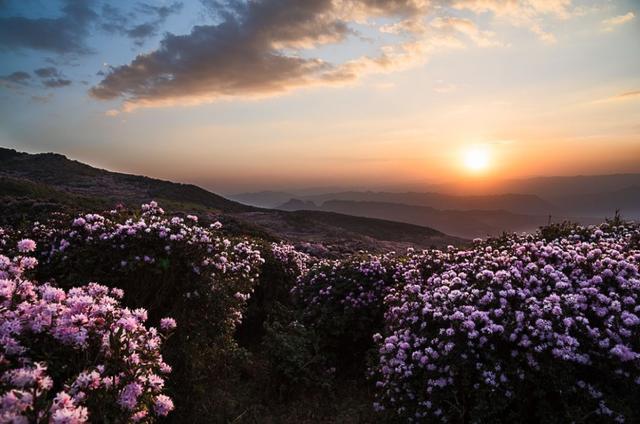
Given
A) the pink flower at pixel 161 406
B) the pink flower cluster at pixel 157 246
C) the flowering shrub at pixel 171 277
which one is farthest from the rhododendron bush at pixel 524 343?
the pink flower at pixel 161 406

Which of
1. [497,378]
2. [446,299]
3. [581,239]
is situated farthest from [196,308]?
[581,239]

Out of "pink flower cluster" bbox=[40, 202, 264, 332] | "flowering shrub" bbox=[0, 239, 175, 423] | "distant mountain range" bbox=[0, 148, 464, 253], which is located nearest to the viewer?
"flowering shrub" bbox=[0, 239, 175, 423]

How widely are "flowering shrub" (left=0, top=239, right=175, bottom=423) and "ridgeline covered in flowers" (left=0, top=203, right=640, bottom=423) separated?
1cm

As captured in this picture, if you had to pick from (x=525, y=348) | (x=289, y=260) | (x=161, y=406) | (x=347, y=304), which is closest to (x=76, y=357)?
(x=161, y=406)

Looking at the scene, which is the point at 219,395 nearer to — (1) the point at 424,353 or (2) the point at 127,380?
(1) the point at 424,353

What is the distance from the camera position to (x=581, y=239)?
920 centimetres

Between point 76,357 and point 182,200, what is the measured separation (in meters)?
68.0

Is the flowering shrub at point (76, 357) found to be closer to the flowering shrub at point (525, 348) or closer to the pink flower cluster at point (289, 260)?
the flowering shrub at point (525, 348)

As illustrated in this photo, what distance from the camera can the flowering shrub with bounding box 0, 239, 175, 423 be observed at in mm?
2588

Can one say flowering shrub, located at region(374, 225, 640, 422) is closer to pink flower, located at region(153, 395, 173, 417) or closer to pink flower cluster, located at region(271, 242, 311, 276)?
pink flower, located at region(153, 395, 173, 417)

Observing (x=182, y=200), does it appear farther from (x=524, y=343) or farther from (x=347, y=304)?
(x=524, y=343)

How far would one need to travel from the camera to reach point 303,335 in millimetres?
8219

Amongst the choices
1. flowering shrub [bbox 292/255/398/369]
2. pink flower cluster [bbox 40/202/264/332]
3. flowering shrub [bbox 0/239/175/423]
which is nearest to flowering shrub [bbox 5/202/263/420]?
pink flower cluster [bbox 40/202/264/332]

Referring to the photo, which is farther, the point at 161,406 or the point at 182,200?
the point at 182,200
